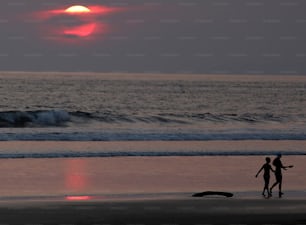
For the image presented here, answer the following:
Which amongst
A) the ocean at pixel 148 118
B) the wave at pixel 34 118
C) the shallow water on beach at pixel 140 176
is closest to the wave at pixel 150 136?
the ocean at pixel 148 118

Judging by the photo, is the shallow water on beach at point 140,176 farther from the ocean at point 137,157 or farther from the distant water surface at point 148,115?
the distant water surface at point 148,115

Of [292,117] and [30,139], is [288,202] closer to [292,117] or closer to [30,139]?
[30,139]

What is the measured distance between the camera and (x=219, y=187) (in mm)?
20250

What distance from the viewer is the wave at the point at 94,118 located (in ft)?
168

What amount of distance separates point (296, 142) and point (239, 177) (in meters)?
14.4

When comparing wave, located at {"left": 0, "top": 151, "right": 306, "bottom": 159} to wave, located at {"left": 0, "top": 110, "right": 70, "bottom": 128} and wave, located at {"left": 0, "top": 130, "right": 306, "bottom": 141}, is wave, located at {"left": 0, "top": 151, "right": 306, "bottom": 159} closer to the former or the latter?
wave, located at {"left": 0, "top": 130, "right": 306, "bottom": 141}

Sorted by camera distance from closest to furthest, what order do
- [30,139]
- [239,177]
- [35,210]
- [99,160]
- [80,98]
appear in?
[35,210] → [239,177] → [99,160] → [30,139] → [80,98]

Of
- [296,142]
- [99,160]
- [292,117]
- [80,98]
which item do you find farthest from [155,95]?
[99,160]

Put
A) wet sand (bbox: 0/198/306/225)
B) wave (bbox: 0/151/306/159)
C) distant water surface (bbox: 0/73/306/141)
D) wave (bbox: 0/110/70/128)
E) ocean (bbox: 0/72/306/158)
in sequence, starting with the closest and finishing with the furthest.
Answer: wet sand (bbox: 0/198/306/225)
wave (bbox: 0/151/306/159)
ocean (bbox: 0/72/306/158)
distant water surface (bbox: 0/73/306/141)
wave (bbox: 0/110/70/128)

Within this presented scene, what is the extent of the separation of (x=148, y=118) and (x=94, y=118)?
4799mm

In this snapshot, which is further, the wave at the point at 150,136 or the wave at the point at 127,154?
the wave at the point at 150,136

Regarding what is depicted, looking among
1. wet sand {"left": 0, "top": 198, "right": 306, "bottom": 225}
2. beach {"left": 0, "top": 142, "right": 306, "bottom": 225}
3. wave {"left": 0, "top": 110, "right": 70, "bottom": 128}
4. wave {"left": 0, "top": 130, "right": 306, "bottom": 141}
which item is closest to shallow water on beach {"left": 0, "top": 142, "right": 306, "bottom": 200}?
beach {"left": 0, "top": 142, "right": 306, "bottom": 225}

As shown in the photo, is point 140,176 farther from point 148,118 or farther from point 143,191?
point 148,118

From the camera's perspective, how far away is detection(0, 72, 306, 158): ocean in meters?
35.8
